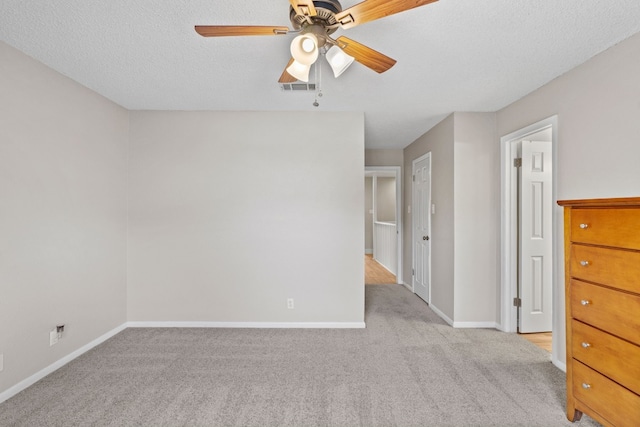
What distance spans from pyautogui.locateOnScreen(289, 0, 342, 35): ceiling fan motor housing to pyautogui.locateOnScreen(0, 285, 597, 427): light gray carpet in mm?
2199

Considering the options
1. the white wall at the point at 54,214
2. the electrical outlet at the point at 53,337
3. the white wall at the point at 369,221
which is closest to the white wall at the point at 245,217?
the white wall at the point at 54,214

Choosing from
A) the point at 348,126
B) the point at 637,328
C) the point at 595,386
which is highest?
the point at 348,126

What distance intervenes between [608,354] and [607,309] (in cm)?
24

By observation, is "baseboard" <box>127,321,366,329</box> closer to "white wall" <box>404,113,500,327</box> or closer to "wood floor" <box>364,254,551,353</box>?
"white wall" <box>404,113,500,327</box>

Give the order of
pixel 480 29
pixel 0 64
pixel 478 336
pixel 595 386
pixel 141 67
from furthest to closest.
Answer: pixel 478 336 → pixel 141 67 → pixel 0 64 → pixel 480 29 → pixel 595 386

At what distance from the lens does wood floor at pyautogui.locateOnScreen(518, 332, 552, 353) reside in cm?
289

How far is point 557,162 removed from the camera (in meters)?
2.48

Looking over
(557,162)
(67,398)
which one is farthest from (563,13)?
(67,398)

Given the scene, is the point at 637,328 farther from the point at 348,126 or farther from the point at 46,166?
the point at 46,166

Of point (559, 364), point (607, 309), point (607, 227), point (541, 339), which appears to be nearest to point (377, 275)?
point (541, 339)

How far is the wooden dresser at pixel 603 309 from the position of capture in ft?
4.91

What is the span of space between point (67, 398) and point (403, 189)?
4.88 m

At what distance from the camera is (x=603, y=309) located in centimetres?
164

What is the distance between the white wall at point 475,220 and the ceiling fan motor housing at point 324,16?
7.93 feet
